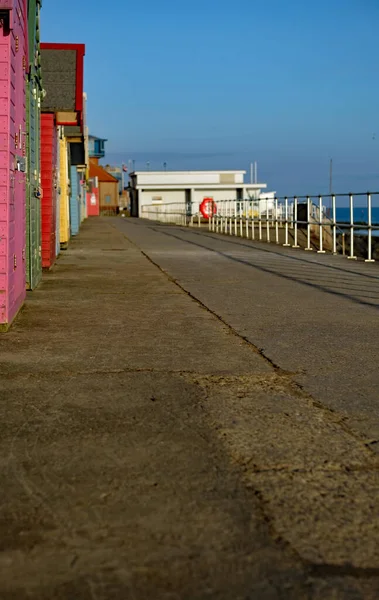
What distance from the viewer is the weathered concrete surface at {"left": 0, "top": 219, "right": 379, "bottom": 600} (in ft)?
7.79

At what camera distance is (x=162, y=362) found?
5.61 m

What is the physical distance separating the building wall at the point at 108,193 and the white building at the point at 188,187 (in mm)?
27889

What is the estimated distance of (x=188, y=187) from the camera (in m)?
85.7

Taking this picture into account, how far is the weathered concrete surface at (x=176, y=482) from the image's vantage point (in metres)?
2.37

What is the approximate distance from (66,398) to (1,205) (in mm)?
2969

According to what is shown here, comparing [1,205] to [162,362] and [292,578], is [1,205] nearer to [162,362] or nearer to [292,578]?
[162,362]

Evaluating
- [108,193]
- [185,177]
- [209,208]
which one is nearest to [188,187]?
[185,177]

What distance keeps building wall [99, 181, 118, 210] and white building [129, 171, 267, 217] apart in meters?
27.9

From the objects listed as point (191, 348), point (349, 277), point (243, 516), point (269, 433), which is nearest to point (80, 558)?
point (243, 516)

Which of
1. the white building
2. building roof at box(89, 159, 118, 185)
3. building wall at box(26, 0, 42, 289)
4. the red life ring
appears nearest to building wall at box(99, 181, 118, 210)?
building roof at box(89, 159, 118, 185)

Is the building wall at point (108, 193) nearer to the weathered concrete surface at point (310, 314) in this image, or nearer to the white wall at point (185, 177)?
the white wall at point (185, 177)

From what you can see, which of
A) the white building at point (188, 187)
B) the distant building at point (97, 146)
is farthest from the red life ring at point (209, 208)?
the distant building at point (97, 146)

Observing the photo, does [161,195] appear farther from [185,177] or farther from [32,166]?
[32,166]

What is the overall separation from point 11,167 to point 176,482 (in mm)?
4790
